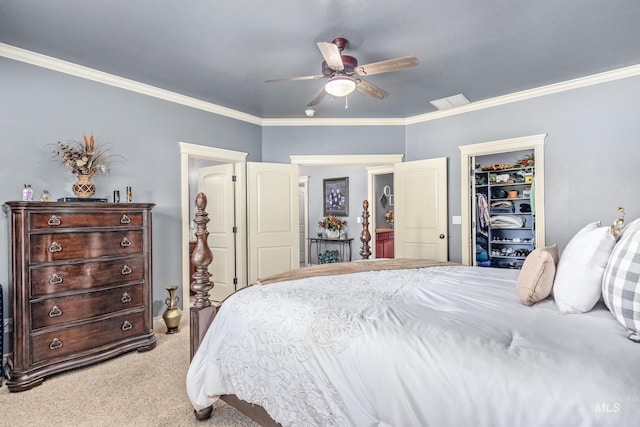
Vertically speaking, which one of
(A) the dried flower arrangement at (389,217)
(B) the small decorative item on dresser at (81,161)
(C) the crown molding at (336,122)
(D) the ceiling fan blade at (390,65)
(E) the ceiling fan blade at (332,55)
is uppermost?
(C) the crown molding at (336,122)

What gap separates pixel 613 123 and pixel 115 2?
4427 mm

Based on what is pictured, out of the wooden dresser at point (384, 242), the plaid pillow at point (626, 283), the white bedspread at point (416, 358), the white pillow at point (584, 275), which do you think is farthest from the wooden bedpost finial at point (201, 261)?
the wooden dresser at point (384, 242)

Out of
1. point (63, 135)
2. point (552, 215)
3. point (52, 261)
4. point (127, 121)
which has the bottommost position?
point (52, 261)

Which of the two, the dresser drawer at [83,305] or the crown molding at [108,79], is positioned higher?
the crown molding at [108,79]

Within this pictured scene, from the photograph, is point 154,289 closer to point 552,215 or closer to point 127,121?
point 127,121

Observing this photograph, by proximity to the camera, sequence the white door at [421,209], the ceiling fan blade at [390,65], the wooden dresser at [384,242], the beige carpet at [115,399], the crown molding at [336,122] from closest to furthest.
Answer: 1. the beige carpet at [115,399]
2. the ceiling fan blade at [390,65]
3. the white door at [421,209]
4. the crown molding at [336,122]
5. the wooden dresser at [384,242]

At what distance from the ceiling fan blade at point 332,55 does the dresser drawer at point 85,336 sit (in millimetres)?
2653

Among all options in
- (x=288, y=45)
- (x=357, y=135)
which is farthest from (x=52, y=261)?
(x=357, y=135)

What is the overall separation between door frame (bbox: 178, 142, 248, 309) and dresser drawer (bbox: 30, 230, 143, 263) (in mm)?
961

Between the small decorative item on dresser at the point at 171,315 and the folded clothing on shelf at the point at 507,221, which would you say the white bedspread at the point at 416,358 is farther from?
the folded clothing on shelf at the point at 507,221

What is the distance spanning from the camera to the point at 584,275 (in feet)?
4.71

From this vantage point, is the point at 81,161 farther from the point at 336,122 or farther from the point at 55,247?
the point at 336,122

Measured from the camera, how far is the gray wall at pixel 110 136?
2.86m

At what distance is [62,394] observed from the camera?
2.38 meters
